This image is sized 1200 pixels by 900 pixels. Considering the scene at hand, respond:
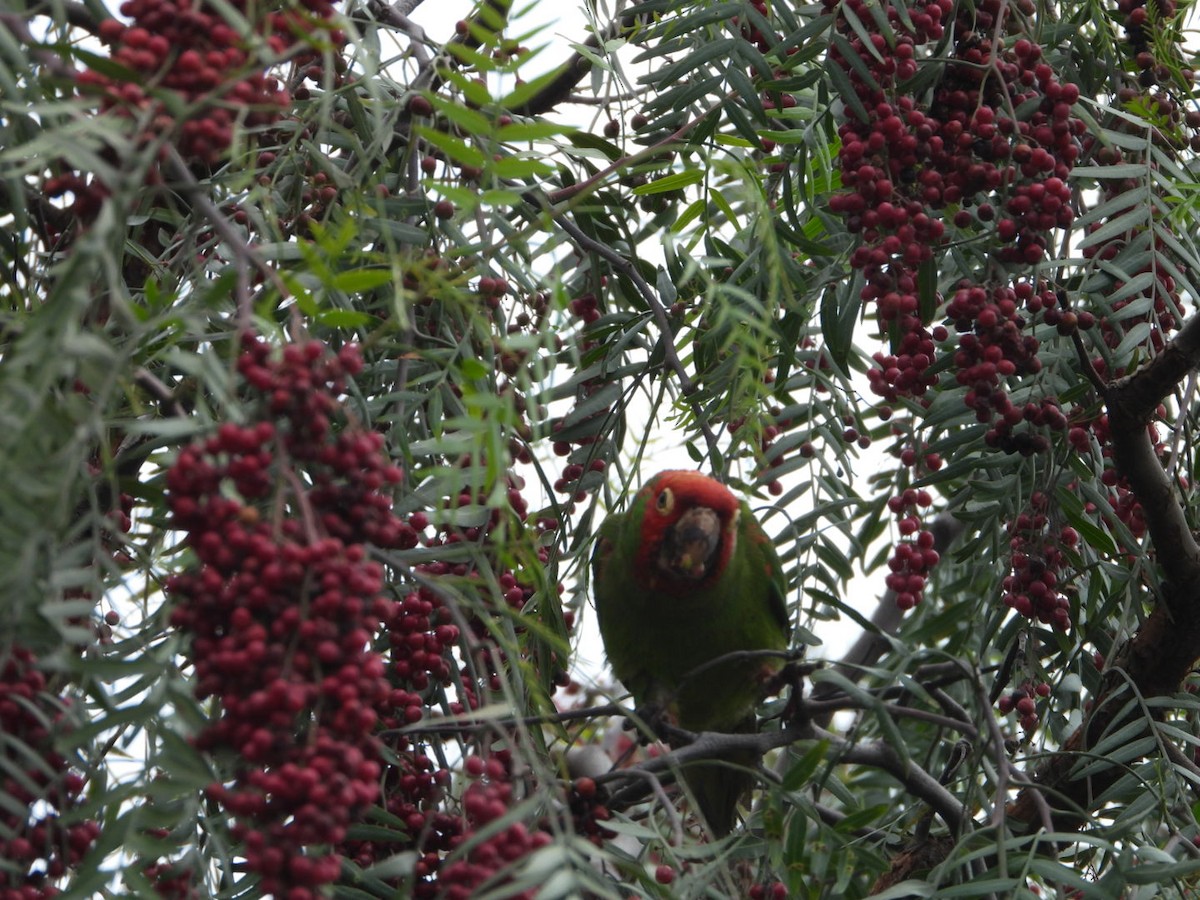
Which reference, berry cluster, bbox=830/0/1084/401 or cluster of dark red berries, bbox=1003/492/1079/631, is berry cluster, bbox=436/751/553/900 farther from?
cluster of dark red berries, bbox=1003/492/1079/631

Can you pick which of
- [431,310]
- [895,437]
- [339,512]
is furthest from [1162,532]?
[339,512]

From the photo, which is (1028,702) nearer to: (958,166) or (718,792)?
(718,792)

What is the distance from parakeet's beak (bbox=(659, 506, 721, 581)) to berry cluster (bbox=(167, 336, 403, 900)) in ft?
5.17

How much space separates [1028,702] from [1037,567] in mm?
263

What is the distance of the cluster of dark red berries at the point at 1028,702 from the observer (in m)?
2.40

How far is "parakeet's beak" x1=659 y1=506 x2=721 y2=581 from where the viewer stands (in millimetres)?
2838

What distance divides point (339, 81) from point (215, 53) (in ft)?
4.22

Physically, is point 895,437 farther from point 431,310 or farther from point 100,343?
point 100,343

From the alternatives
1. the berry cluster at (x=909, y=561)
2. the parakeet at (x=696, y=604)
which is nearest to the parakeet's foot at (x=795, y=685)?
the berry cluster at (x=909, y=561)

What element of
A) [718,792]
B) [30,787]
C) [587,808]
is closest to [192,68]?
[30,787]

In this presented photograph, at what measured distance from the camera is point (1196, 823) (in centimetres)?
217

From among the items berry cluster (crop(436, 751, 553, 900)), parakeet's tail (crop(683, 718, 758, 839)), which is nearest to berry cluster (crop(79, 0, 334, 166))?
berry cluster (crop(436, 751, 553, 900))

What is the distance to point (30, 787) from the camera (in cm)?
129

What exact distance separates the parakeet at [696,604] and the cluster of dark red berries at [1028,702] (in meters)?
0.56
